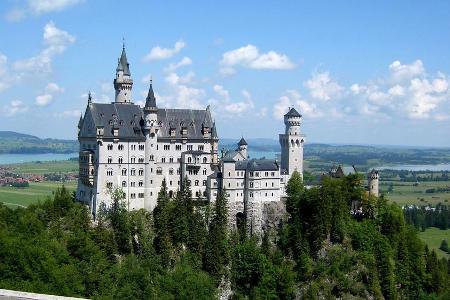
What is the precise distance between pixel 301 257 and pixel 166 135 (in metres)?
29.7

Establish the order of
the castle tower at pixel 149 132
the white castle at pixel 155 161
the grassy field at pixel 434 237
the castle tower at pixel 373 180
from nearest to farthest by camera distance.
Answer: the white castle at pixel 155 161 < the castle tower at pixel 149 132 < the castle tower at pixel 373 180 < the grassy field at pixel 434 237

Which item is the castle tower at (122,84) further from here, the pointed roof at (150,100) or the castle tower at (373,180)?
the castle tower at (373,180)

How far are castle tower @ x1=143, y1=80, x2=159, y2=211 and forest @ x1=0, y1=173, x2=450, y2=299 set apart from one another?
3128 millimetres

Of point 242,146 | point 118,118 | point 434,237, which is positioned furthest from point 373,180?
point 434,237

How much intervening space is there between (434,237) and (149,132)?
360 feet

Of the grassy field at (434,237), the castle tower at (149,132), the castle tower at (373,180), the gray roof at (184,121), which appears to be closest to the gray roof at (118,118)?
the castle tower at (149,132)

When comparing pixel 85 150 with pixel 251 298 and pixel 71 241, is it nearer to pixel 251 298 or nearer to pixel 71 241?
pixel 71 241

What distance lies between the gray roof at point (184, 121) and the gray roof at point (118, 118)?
4.32 metres

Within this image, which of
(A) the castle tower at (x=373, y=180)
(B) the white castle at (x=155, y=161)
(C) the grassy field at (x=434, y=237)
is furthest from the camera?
(C) the grassy field at (x=434, y=237)

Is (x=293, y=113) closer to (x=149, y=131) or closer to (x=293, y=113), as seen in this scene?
(x=293, y=113)

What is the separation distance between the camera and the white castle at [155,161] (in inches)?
3792

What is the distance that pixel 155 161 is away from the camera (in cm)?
9994

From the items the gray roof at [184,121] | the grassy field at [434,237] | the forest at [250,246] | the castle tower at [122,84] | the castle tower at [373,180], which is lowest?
the grassy field at [434,237]

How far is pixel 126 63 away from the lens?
108 metres
